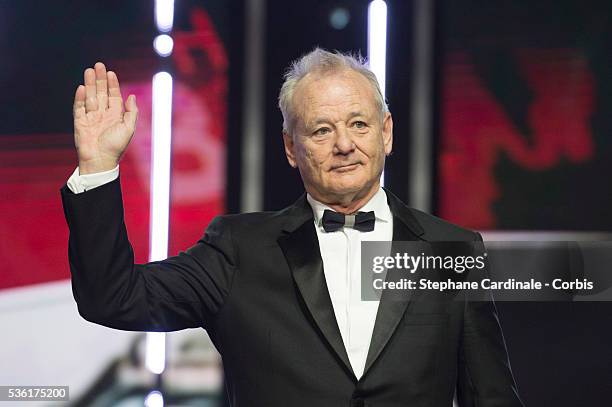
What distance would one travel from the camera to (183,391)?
131 inches

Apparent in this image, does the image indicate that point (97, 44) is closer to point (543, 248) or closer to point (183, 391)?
point (183, 391)

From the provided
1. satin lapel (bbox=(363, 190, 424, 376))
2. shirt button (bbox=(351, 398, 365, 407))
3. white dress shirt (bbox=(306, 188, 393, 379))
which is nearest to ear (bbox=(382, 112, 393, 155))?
white dress shirt (bbox=(306, 188, 393, 379))

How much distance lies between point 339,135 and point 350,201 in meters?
0.17

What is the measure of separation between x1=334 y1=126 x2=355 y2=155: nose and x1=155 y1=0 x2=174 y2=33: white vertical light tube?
1528mm

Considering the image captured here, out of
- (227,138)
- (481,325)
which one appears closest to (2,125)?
(227,138)

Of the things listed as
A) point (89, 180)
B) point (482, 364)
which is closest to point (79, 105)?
point (89, 180)

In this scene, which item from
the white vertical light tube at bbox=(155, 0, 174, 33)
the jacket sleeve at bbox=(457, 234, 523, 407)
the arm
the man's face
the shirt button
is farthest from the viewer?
the white vertical light tube at bbox=(155, 0, 174, 33)

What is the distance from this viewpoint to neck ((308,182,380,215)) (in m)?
2.18

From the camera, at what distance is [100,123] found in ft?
5.78

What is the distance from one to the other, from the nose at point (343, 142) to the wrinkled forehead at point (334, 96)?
0.10 feet

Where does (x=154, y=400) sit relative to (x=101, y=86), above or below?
below

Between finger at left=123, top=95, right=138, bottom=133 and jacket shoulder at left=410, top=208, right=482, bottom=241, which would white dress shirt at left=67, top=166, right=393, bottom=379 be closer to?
jacket shoulder at left=410, top=208, right=482, bottom=241

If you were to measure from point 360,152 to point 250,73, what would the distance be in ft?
4.56

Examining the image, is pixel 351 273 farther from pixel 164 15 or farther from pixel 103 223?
pixel 164 15
